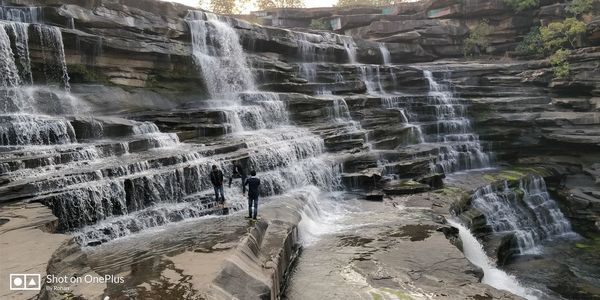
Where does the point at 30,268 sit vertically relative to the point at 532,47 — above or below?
below

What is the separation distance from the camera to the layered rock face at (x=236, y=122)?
12539 mm

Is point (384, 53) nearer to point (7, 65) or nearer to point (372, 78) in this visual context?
point (372, 78)

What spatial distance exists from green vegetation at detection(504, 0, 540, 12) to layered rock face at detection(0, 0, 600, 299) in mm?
9783

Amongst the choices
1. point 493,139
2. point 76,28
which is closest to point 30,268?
point 76,28

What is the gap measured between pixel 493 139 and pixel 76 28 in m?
25.1

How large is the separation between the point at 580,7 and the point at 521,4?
4918mm

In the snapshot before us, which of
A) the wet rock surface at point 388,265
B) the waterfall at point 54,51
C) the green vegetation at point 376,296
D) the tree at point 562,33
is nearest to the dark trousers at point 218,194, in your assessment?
the wet rock surface at point 388,265

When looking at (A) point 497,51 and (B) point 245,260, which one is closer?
(B) point 245,260

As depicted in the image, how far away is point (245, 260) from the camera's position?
9211 mm

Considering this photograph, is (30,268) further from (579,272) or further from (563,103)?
(563,103)

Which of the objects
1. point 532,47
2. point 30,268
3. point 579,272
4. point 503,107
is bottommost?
point 579,272

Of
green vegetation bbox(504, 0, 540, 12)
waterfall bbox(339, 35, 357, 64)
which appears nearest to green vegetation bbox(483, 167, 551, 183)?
waterfall bbox(339, 35, 357, 64)

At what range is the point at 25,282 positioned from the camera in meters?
6.34

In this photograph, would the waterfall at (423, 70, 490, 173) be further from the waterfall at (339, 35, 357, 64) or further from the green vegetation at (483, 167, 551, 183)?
the waterfall at (339, 35, 357, 64)
